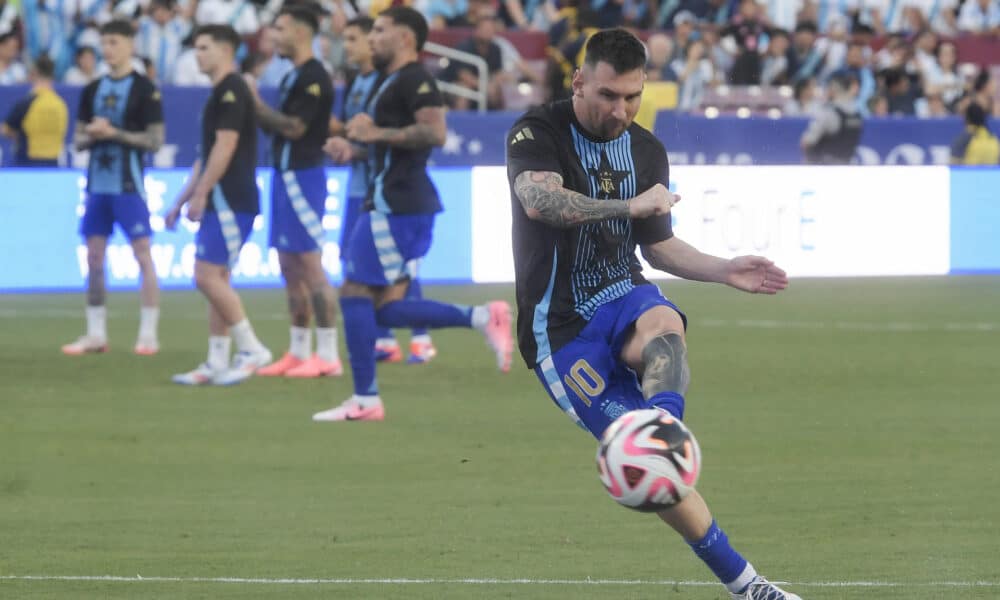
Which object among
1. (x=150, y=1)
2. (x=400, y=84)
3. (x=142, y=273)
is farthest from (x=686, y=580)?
(x=150, y=1)

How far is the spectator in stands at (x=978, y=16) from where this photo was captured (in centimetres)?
3098

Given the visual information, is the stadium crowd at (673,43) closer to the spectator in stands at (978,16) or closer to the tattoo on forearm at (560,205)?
the spectator in stands at (978,16)

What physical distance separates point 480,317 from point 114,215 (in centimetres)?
391

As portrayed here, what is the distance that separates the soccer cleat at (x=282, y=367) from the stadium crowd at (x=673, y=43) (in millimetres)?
8024

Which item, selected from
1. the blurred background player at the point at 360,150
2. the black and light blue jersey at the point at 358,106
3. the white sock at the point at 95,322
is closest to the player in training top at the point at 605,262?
the blurred background player at the point at 360,150

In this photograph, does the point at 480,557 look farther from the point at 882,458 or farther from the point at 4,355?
the point at 4,355

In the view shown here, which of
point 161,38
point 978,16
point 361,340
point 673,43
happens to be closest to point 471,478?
point 361,340

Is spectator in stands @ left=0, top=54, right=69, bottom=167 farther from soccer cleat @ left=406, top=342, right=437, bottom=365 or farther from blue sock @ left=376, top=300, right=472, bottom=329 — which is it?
blue sock @ left=376, top=300, right=472, bottom=329

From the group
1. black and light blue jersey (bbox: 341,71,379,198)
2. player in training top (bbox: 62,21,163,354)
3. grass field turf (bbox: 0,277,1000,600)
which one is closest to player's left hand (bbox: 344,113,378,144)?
black and light blue jersey (bbox: 341,71,379,198)

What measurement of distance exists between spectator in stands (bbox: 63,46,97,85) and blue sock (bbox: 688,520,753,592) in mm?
17655

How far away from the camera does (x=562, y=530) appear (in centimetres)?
730

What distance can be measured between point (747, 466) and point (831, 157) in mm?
14316

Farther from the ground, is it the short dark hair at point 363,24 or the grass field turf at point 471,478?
the short dark hair at point 363,24

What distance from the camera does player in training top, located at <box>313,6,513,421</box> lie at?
10.3m
